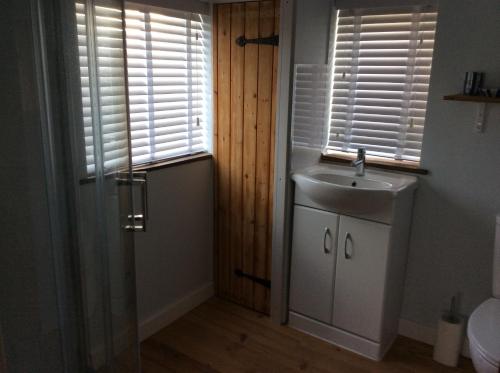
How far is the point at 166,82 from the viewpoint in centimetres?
252

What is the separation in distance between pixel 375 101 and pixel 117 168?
5.59 ft

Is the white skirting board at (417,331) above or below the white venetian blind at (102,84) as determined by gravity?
below

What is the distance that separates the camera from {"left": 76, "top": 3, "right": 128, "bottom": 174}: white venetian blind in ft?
4.10

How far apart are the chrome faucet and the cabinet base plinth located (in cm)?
92

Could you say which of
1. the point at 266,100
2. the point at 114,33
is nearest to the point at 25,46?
the point at 114,33

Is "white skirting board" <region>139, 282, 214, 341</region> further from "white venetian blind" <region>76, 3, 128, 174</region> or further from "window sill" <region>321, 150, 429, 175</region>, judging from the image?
"white venetian blind" <region>76, 3, 128, 174</region>

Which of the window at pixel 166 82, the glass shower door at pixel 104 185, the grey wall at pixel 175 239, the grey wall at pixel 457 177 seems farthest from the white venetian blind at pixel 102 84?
the grey wall at pixel 457 177

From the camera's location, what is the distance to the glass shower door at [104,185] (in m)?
1.27

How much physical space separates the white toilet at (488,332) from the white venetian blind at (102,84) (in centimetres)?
157

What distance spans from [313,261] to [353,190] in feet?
1.94

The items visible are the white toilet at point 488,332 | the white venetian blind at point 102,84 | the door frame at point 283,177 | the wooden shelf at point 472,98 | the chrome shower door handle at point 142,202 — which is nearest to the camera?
the white venetian blind at point 102,84

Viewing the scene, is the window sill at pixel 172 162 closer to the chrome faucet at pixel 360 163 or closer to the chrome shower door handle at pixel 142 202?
the chrome shower door handle at pixel 142 202

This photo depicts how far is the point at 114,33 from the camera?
1364 mm

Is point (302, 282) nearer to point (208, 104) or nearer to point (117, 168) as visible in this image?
point (208, 104)
